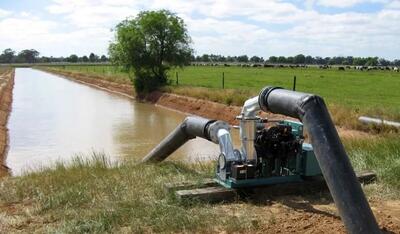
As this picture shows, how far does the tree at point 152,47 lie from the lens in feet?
136

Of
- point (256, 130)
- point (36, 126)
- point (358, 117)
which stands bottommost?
point (36, 126)

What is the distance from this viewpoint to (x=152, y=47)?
42031 mm

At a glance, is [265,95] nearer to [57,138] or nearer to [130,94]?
[57,138]

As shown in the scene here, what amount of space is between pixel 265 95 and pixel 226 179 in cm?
123

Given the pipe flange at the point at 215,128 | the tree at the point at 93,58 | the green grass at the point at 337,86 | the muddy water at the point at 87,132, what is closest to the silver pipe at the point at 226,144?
the pipe flange at the point at 215,128

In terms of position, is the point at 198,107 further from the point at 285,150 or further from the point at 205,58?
the point at 205,58

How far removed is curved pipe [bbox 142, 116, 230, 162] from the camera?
7.64 meters

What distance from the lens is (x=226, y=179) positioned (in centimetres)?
635

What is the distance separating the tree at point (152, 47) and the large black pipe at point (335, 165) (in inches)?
1432

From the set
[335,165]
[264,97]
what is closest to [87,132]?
[264,97]

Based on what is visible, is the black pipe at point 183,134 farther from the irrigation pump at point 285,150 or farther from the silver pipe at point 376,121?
the silver pipe at point 376,121

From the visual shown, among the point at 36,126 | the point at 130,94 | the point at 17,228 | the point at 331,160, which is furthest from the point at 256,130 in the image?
the point at 130,94

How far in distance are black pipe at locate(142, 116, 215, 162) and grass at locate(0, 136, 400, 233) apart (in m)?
0.61

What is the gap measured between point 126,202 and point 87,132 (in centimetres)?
1794
